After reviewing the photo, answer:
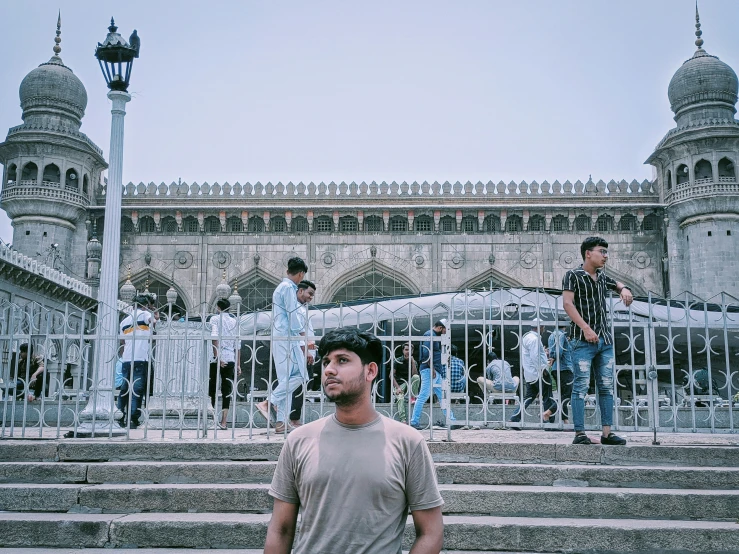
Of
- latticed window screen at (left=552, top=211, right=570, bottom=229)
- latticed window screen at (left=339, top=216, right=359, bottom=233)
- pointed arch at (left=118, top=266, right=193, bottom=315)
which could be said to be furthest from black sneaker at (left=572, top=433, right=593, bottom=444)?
pointed arch at (left=118, top=266, right=193, bottom=315)

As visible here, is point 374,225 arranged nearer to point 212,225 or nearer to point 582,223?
point 212,225

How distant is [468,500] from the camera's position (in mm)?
4121

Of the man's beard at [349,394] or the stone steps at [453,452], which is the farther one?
the stone steps at [453,452]

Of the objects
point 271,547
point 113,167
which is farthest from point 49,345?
point 271,547

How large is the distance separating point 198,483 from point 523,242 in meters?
20.0

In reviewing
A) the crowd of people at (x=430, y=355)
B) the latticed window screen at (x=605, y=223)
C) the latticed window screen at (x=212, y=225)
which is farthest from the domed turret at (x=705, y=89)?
the crowd of people at (x=430, y=355)

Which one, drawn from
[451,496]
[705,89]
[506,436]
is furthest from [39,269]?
[705,89]

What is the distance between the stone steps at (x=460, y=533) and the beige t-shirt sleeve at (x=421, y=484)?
168 centimetres

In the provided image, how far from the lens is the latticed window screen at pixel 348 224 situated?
23.8 meters

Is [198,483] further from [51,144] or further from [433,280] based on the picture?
[51,144]

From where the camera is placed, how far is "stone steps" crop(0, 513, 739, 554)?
3.72m

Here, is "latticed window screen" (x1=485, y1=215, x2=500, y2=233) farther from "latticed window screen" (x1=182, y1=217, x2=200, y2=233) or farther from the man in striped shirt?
the man in striped shirt

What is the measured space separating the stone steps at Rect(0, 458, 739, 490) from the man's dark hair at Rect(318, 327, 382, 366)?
2.32 m

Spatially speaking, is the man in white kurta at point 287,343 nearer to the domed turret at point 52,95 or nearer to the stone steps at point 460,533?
the stone steps at point 460,533
